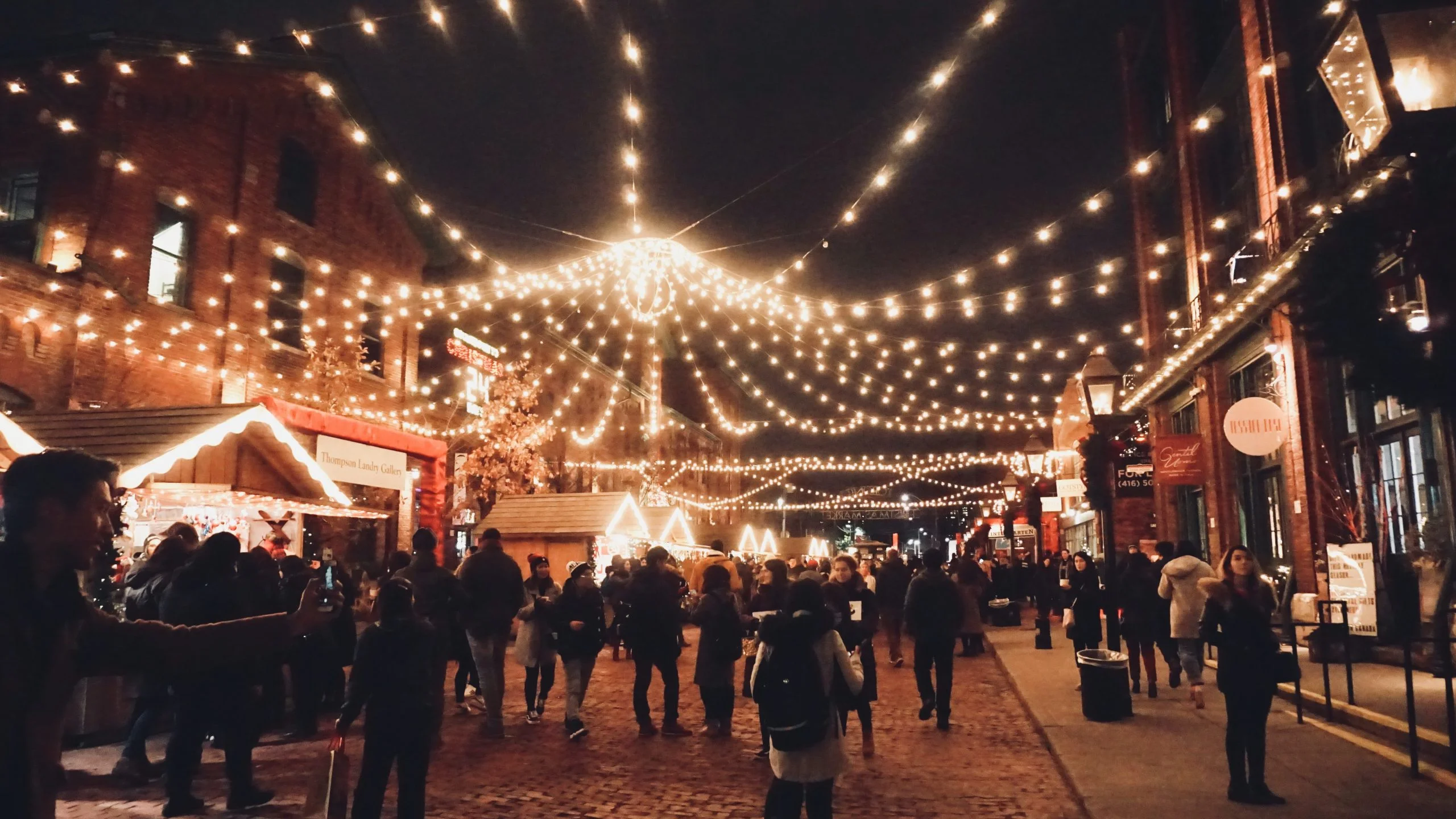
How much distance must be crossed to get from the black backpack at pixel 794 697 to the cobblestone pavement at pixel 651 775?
1.70 m

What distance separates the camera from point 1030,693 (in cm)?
1062

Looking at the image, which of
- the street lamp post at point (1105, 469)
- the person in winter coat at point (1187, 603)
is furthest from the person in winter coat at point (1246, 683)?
the street lamp post at point (1105, 469)

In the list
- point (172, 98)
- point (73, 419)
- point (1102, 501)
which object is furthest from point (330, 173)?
point (1102, 501)

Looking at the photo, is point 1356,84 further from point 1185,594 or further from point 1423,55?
point 1185,594

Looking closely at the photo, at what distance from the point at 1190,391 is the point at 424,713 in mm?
18160

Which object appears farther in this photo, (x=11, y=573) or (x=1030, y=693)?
(x=1030, y=693)

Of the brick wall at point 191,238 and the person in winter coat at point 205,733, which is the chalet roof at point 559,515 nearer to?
the brick wall at point 191,238

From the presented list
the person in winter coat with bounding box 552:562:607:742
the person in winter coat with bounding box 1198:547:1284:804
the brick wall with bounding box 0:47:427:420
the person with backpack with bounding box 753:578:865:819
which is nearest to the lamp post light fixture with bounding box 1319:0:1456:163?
the person in winter coat with bounding box 1198:547:1284:804

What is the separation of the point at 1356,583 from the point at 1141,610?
239 cm

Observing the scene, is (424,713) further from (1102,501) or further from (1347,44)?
(1102,501)

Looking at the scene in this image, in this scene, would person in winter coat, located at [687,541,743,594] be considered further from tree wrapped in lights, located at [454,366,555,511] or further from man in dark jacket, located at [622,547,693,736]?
tree wrapped in lights, located at [454,366,555,511]

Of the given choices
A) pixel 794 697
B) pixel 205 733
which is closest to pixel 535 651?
pixel 205 733

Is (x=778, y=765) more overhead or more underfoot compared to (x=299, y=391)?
more underfoot

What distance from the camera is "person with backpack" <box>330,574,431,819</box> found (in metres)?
5.04
